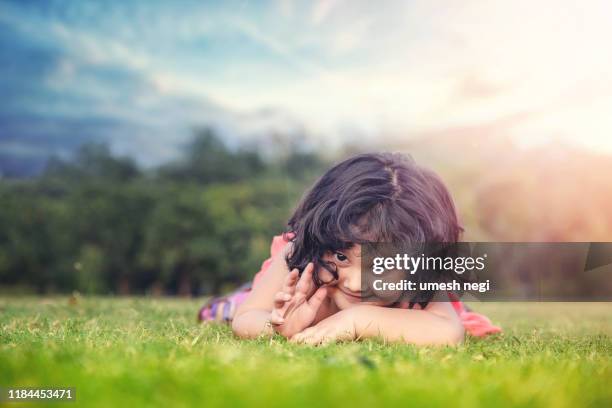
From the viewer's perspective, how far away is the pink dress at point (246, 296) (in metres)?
3.87

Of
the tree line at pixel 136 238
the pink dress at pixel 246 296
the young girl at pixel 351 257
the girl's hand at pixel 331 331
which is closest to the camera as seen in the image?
the girl's hand at pixel 331 331

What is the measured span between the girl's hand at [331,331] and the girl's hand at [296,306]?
65 mm

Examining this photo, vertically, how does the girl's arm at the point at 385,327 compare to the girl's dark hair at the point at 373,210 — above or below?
below

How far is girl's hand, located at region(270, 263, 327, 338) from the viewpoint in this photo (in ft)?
9.41

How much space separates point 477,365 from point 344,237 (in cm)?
110

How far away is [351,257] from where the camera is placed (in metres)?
3.13

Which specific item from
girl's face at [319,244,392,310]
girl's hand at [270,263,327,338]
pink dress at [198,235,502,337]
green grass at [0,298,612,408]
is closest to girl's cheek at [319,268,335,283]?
girl's face at [319,244,392,310]

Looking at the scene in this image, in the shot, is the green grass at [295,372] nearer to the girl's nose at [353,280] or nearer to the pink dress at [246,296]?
the girl's nose at [353,280]

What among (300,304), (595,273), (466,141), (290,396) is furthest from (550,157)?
(290,396)

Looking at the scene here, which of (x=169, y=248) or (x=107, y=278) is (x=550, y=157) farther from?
(x=107, y=278)

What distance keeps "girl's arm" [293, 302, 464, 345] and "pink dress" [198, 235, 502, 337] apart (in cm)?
95

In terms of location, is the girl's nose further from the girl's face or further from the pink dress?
the pink dress

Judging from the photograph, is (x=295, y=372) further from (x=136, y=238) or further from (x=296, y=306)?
(x=136, y=238)

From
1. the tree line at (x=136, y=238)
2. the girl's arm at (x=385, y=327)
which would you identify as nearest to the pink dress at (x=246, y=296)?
the girl's arm at (x=385, y=327)
